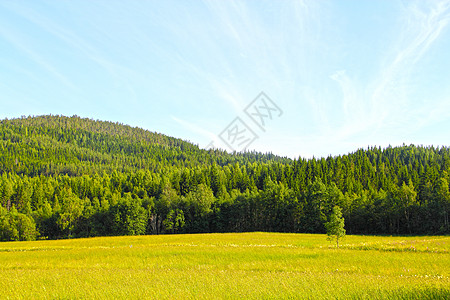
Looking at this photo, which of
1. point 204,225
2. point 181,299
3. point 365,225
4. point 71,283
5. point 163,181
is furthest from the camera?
point 163,181

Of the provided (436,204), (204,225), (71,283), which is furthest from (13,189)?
(436,204)

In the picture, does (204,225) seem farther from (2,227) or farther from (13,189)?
(13,189)

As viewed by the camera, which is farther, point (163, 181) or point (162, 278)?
point (163, 181)

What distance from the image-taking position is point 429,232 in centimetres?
7769

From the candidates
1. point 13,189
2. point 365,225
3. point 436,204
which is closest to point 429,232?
point 436,204

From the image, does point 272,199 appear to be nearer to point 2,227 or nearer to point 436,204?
point 436,204

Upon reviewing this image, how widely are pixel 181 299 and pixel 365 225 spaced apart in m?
91.6

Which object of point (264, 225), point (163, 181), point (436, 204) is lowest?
point (264, 225)

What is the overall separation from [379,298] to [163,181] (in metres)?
110

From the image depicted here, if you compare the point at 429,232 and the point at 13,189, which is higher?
the point at 13,189

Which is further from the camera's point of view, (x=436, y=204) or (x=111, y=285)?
(x=436, y=204)

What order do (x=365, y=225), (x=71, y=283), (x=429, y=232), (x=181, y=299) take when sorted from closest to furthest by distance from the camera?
1. (x=181, y=299)
2. (x=71, y=283)
3. (x=429, y=232)
4. (x=365, y=225)

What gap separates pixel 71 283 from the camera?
14.1 m

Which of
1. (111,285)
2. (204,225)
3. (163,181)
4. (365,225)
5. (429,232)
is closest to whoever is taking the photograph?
(111,285)
